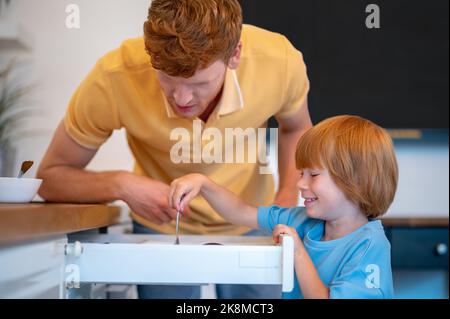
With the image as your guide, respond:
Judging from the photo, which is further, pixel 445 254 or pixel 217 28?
Result: pixel 445 254

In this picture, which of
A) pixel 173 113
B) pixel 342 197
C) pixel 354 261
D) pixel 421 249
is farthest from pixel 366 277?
pixel 421 249

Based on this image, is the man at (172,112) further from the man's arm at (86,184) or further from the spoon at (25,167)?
the spoon at (25,167)

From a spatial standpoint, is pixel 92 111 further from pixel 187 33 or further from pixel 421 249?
pixel 421 249

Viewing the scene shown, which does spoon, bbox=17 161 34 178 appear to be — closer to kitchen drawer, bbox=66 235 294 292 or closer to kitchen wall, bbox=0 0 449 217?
kitchen wall, bbox=0 0 449 217

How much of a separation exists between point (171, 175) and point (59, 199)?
186mm

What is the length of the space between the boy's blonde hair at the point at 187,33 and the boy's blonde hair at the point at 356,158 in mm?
184

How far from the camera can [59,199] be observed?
1.12 metres

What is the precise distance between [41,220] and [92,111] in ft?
1.27

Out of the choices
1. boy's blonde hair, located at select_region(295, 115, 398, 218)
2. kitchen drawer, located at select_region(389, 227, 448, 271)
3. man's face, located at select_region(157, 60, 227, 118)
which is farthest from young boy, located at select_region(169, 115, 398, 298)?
kitchen drawer, located at select_region(389, 227, 448, 271)

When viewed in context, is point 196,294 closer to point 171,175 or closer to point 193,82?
point 171,175

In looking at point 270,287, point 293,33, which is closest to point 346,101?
point 293,33

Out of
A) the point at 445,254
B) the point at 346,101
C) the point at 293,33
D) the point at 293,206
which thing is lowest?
the point at 445,254

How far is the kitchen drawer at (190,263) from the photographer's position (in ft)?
2.60

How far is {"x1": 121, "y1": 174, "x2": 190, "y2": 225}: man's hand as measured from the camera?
1.05 metres
